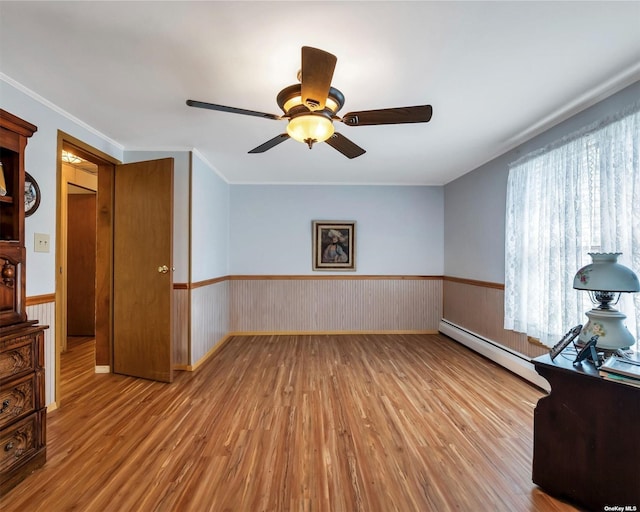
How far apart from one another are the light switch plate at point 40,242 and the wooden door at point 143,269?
2.38 ft

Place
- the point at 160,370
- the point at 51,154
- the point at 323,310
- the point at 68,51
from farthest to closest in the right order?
the point at 323,310, the point at 160,370, the point at 51,154, the point at 68,51

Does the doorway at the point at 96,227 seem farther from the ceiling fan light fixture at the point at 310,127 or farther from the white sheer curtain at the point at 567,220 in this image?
the white sheer curtain at the point at 567,220

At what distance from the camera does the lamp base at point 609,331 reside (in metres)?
1.62

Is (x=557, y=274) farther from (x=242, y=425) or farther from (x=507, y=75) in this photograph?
(x=242, y=425)

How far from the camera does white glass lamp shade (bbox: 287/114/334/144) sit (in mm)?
1785

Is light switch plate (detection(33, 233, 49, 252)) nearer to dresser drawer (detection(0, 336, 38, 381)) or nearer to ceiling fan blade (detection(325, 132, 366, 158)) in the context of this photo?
dresser drawer (detection(0, 336, 38, 381))

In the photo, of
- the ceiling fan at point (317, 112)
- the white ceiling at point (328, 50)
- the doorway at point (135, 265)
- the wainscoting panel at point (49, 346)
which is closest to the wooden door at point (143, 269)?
the doorway at point (135, 265)

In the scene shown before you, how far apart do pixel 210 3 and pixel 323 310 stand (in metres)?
4.08

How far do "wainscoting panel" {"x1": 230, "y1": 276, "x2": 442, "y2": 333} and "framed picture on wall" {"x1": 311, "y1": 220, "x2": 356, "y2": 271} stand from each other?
23cm

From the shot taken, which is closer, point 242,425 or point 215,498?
point 215,498

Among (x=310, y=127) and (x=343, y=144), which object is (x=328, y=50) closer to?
(x=310, y=127)

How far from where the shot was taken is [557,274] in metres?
2.59

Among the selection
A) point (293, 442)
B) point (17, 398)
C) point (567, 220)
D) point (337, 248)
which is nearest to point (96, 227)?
point (17, 398)

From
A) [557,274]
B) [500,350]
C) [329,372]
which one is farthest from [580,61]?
[329,372]
